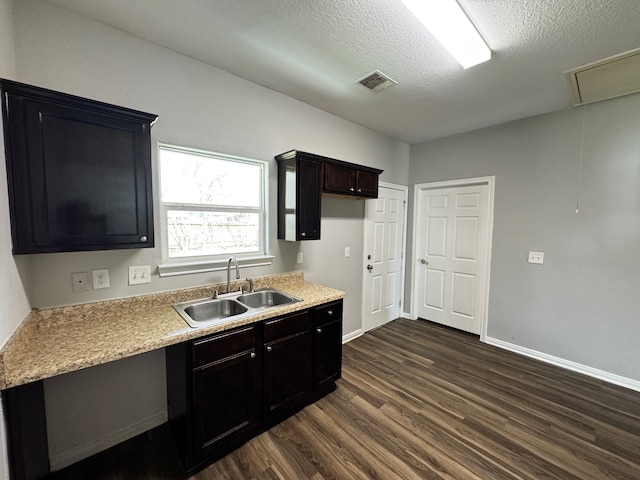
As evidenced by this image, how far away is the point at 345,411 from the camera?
208cm

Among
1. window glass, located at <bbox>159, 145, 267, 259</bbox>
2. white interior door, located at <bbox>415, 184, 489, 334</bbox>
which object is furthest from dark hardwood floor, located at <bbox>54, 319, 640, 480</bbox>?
window glass, located at <bbox>159, 145, 267, 259</bbox>

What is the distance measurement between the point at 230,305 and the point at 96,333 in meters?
0.82

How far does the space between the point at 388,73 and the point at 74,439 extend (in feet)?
11.1

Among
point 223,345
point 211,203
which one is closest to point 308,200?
point 211,203

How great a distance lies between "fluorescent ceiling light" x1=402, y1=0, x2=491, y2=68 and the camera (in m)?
1.43

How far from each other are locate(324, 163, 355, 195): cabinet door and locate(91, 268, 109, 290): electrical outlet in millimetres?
1840

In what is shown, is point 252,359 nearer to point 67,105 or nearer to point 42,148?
point 42,148

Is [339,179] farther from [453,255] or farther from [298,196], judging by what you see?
[453,255]

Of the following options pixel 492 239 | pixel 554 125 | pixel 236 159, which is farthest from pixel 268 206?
pixel 554 125

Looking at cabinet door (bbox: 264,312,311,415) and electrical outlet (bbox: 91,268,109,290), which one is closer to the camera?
electrical outlet (bbox: 91,268,109,290)

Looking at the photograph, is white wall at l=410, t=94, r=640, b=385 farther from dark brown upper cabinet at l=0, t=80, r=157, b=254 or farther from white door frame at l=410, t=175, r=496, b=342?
dark brown upper cabinet at l=0, t=80, r=157, b=254

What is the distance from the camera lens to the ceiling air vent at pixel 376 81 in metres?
2.11

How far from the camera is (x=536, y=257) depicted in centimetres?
293

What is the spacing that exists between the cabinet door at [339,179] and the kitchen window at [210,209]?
0.60 m
